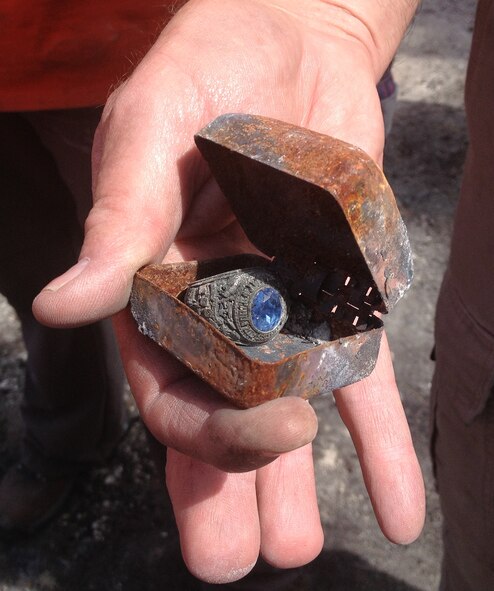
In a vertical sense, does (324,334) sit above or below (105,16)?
below

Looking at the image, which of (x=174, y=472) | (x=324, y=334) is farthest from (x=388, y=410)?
(x=174, y=472)

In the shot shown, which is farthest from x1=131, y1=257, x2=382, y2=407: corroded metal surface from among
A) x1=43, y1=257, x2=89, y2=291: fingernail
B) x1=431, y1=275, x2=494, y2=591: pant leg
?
x1=431, y1=275, x2=494, y2=591: pant leg

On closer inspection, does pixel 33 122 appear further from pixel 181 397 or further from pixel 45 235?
pixel 181 397

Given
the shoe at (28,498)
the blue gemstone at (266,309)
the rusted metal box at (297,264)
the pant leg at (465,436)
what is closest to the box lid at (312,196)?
the rusted metal box at (297,264)

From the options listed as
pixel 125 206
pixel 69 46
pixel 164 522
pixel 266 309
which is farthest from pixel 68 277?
pixel 164 522

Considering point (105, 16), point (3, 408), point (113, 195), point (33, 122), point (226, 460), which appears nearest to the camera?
point (226, 460)

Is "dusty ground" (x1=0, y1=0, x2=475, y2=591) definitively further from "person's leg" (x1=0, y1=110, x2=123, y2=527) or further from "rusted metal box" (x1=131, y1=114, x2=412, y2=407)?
"rusted metal box" (x1=131, y1=114, x2=412, y2=407)

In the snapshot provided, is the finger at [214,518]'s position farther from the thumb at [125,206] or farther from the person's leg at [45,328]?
the person's leg at [45,328]
